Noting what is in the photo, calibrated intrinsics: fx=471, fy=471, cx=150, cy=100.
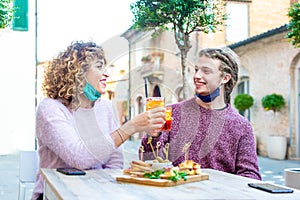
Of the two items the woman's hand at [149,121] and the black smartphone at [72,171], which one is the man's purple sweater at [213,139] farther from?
the black smartphone at [72,171]

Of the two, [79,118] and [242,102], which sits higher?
[242,102]

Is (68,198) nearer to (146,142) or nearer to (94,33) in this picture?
(146,142)

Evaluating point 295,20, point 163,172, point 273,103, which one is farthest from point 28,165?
point 273,103

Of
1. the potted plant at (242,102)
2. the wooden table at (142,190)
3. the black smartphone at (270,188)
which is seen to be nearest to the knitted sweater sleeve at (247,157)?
the wooden table at (142,190)

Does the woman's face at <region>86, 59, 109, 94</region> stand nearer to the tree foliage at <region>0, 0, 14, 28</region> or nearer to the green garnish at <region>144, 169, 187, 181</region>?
the green garnish at <region>144, 169, 187, 181</region>

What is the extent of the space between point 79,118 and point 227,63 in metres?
0.79

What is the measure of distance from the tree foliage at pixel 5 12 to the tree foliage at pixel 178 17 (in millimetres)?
800

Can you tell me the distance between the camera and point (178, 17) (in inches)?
123

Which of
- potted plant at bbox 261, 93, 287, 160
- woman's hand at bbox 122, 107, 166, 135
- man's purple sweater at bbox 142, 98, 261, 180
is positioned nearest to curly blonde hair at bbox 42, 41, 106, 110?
woman's hand at bbox 122, 107, 166, 135

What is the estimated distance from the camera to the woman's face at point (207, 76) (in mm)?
2338

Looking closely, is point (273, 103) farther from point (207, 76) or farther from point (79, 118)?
point (79, 118)

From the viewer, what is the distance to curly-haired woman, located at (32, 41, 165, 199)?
178cm

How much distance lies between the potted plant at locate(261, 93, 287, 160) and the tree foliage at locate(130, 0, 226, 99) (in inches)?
124

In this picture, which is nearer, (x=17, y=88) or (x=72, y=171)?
(x=72, y=171)
